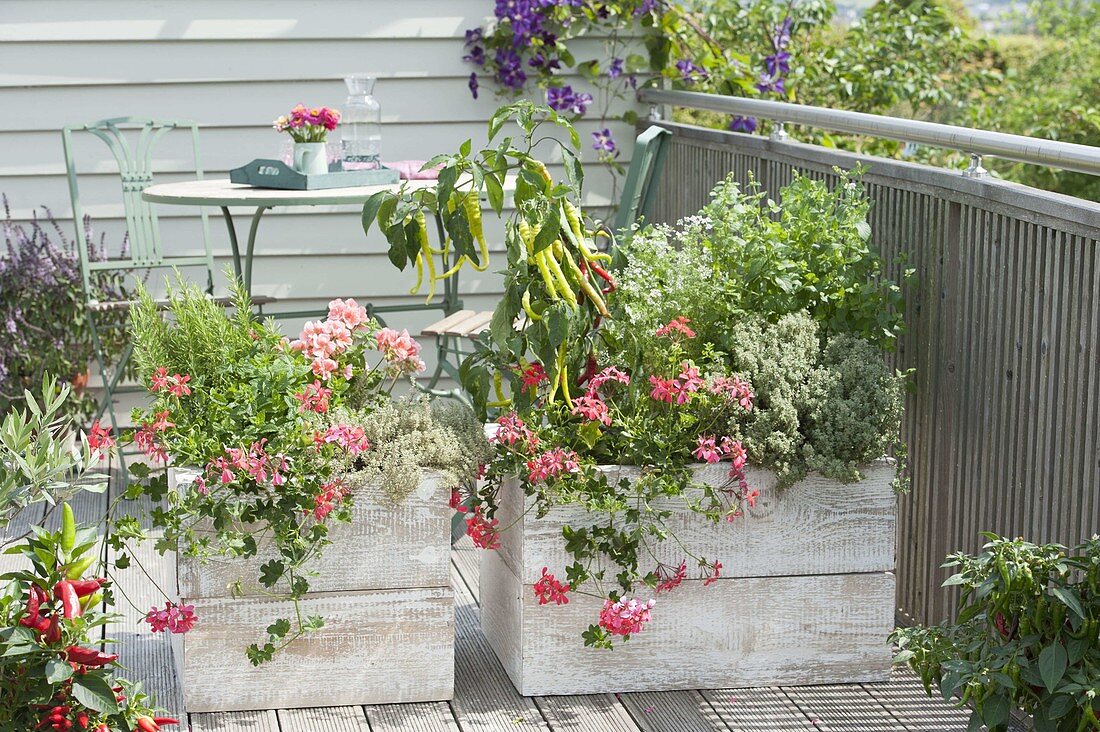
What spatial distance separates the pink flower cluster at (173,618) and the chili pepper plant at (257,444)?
0.10 m

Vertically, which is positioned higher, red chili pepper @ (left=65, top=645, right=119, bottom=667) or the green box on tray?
the green box on tray

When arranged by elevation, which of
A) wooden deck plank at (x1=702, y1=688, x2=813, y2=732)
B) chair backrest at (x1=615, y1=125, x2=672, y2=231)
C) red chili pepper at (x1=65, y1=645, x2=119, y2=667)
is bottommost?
wooden deck plank at (x1=702, y1=688, x2=813, y2=732)

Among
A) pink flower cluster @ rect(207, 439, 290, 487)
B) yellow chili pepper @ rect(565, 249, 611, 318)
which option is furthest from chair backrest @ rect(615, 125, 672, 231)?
pink flower cluster @ rect(207, 439, 290, 487)

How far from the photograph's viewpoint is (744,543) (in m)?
2.65

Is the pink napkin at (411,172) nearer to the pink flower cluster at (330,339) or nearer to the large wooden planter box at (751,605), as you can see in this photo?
the pink flower cluster at (330,339)

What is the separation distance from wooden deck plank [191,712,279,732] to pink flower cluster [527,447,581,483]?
27.1 inches

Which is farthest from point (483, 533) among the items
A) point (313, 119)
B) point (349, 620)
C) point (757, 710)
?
point (313, 119)

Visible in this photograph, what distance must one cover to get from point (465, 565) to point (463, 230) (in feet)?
4.08

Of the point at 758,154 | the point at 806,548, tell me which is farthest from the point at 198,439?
the point at 758,154

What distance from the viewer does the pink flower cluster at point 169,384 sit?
2484 millimetres

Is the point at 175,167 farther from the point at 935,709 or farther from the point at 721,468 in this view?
the point at 935,709

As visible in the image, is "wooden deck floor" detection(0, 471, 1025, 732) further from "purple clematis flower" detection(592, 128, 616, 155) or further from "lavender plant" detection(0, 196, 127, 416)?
"purple clematis flower" detection(592, 128, 616, 155)

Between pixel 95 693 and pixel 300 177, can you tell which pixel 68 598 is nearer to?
pixel 95 693

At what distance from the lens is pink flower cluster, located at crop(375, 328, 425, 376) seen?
106 inches
